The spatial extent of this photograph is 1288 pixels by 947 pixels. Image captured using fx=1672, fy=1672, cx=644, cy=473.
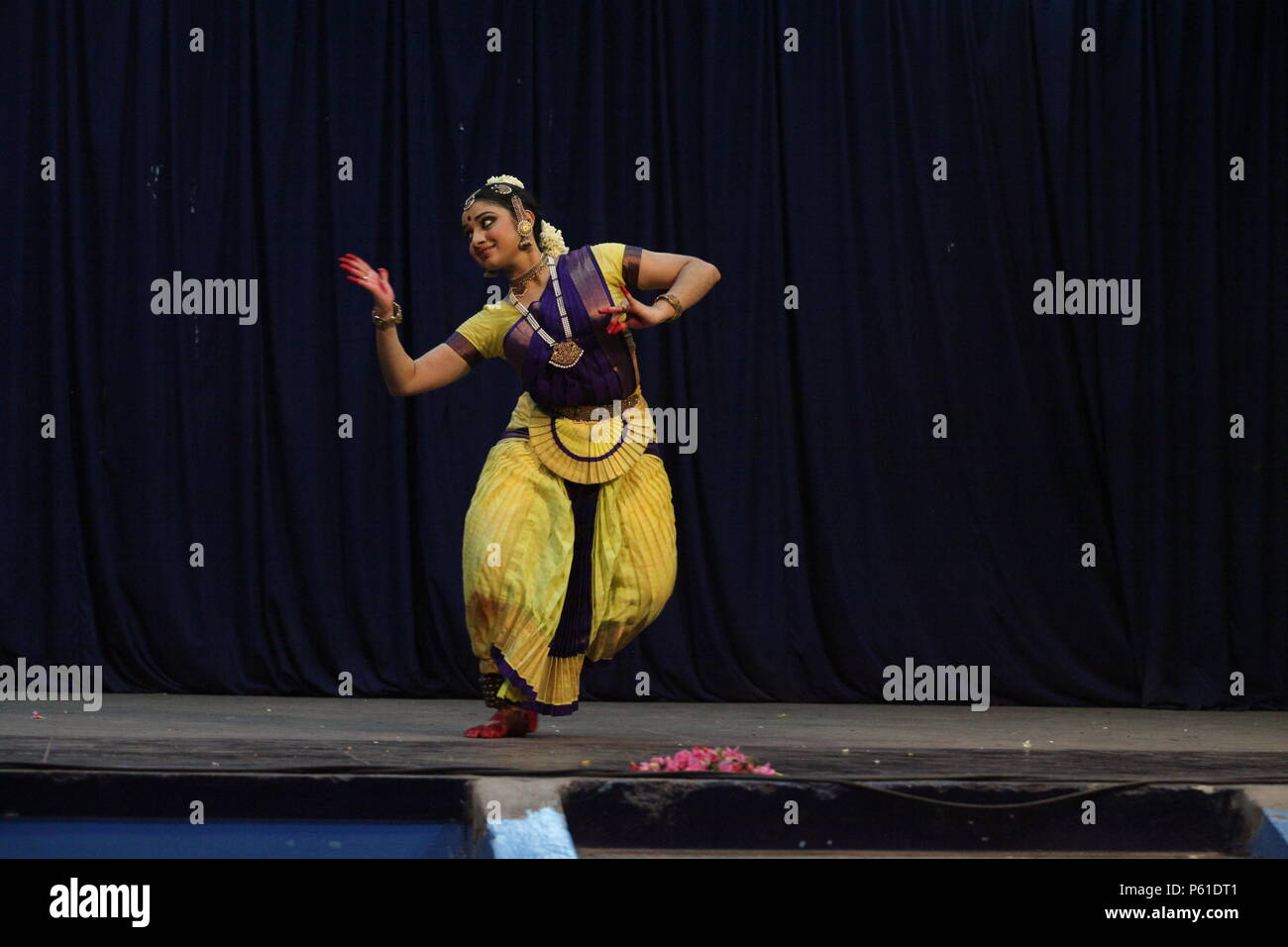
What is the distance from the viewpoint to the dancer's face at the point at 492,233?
4.12 m

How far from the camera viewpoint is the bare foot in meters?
4.18

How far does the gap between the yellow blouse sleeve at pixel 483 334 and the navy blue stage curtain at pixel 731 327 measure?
1548 millimetres

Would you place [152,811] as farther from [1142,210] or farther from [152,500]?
[1142,210]

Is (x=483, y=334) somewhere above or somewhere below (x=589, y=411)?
above

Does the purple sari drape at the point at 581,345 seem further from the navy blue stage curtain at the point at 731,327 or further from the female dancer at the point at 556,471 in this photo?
the navy blue stage curtain at the point at 731,327

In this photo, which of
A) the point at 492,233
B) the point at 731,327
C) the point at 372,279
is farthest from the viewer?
the point at 731,327

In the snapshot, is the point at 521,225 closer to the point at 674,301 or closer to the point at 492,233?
the point at 492,233

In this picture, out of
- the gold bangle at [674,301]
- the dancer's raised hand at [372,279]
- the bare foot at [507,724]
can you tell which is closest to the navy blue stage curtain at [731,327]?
the bare foot at [507,724]

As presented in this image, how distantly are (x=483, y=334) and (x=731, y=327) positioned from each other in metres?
1.73

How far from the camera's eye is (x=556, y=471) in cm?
412

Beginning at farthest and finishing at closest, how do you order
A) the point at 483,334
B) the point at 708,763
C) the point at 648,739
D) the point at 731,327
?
1. the point at 731,327
2. the point at 648,739
3. the point at 483,334
4. the point at 708,763

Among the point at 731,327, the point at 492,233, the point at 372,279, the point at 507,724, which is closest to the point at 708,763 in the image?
the point at 507,724

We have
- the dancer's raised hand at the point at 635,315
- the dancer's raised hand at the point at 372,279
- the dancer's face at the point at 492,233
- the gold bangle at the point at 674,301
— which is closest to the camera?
the dancer's raised hand at the point at 372,279

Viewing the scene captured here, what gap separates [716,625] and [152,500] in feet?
6.48
